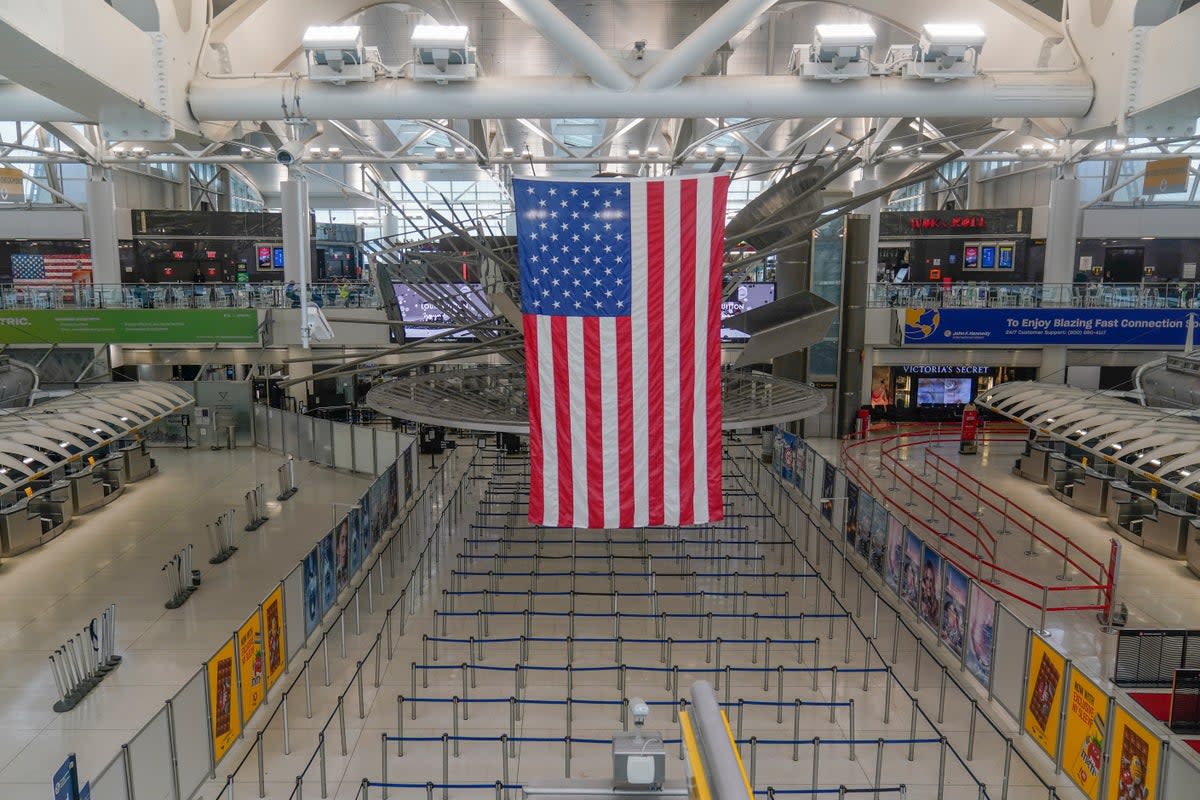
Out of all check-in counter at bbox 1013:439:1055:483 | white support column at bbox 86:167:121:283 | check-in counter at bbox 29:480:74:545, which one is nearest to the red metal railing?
check-in counter at bbox 1013:439:1055:483

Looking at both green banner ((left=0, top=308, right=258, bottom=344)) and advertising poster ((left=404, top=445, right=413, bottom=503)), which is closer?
advertising poster ((left=404, top=445, right=413, bottom=503))

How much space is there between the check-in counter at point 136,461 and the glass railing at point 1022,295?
72.8 ft

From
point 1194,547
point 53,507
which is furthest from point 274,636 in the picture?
point 1194,547

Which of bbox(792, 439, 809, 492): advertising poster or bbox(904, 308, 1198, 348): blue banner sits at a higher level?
bbox(904, 308, 1198, 348): blue banner

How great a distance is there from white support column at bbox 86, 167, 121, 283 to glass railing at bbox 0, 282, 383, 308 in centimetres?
376

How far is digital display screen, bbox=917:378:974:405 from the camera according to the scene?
35.7 m

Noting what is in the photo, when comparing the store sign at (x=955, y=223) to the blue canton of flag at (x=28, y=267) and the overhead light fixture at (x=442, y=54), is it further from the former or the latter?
the blue canton of flag at (x=28, y=267)

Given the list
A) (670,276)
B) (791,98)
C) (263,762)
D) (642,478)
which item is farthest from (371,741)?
(791,98)

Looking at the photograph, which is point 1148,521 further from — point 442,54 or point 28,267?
point 28,267

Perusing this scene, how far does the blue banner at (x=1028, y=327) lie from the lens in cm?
2975

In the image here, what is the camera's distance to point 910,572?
579 inches

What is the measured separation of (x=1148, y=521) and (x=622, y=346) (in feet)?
46.6

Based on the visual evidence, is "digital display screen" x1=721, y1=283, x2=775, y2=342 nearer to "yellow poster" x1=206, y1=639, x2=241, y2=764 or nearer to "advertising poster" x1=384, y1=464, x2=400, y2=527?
"advertising poster" x1=384, y1=464, x2=400, y2=527

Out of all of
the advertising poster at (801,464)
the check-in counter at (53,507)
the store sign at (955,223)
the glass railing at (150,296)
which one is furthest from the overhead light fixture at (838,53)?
the store sign at (955,223)
